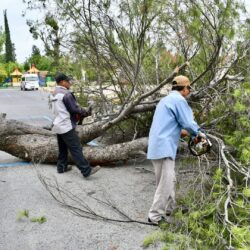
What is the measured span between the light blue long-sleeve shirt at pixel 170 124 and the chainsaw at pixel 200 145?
10cm

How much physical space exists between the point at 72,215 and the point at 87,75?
15.8 feet

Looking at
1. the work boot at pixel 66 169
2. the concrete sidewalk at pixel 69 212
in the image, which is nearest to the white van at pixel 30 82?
the concrete sidewalk at pixel 69 212

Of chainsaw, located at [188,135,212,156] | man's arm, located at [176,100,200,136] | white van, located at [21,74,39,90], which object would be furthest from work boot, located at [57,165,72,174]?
white van, located at [21,74,39,90]

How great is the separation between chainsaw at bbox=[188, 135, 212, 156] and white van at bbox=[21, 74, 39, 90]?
40184 mm

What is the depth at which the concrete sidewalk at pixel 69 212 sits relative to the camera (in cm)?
425

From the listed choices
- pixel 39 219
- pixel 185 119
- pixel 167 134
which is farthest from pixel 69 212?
pixel 185 119

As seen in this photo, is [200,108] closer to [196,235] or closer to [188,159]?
[188,159]

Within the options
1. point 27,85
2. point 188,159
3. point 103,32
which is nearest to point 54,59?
point 103,32

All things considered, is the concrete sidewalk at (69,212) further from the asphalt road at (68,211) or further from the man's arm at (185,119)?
the man's arm at (185,119)

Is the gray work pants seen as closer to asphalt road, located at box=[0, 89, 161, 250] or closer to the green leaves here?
asphalt road, located at box=[0, 89, 161, 250]

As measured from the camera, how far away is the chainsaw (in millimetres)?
4373

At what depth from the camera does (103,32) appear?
742cm

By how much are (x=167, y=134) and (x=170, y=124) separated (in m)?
0.12

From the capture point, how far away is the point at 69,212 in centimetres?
512
